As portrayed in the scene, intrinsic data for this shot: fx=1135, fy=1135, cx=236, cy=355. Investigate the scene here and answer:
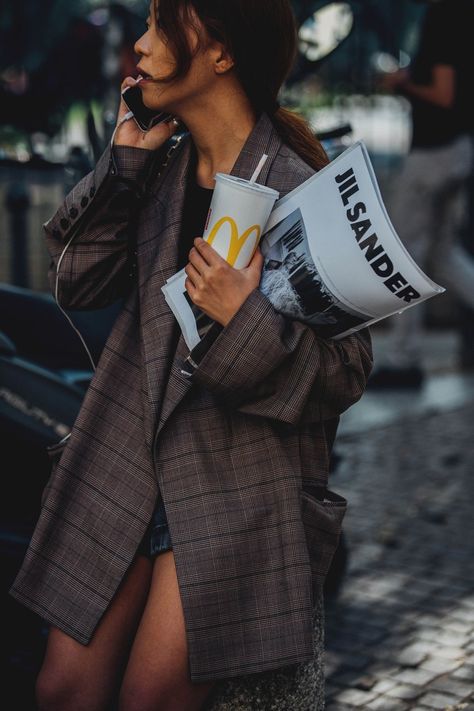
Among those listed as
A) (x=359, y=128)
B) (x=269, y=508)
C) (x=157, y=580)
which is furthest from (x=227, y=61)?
(x=359, y=128)

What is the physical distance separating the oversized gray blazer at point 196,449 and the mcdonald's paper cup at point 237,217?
0.27ft

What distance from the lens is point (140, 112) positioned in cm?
220

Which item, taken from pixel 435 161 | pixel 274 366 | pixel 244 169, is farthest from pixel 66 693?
pixel 435 161

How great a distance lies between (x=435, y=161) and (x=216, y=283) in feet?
16.9

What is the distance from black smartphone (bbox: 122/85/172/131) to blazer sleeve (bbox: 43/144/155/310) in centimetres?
5

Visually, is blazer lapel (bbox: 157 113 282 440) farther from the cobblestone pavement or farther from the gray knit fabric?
the cobblestone pavement

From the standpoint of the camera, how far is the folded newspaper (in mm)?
1876

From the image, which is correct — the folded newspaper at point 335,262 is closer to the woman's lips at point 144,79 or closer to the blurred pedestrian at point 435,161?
the woman's lips at point 144,79

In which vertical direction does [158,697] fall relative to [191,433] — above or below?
below

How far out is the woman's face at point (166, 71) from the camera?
81.7 inches

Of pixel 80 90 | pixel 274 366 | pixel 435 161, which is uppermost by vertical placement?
pixel 80 90

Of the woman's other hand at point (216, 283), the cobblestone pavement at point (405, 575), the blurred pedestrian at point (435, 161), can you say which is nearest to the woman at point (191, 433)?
the woman's other hand at point (216, 283)

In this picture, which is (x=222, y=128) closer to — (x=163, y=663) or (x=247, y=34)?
(x=247, y=34)

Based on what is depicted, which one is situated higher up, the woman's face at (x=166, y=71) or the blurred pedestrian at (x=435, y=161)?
the blurred pedestrian at (x=435, y=161)
